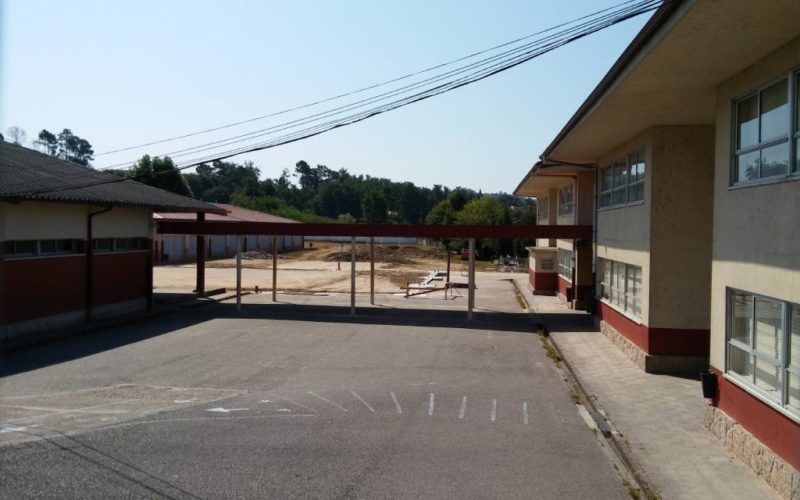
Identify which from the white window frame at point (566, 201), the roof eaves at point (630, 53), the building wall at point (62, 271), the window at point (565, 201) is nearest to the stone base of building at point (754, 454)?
the roof eaves at point (630, 53)

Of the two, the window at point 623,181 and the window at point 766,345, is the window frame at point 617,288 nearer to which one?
the window at point 623,181

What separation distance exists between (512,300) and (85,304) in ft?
58.0

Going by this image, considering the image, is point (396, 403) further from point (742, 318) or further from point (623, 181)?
point (623, 181)

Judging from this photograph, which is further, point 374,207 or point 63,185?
point 374,207

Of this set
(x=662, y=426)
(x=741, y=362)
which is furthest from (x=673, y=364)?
(x=741, y=362)

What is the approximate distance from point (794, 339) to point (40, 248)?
18.1 metres

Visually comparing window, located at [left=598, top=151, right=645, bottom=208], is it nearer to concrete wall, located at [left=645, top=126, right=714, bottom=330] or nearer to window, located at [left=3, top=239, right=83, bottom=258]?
concrete wall, located at [left=645, top=126, right=714, bottom=330]

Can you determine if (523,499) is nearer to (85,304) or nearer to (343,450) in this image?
(343,450)

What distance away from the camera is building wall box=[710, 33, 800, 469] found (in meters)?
7.39

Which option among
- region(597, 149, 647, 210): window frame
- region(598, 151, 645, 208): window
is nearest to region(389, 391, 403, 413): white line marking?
region(597, 149, 647, 210): window frame

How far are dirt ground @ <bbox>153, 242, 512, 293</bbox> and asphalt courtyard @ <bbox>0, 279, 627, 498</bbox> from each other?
17.8 meters

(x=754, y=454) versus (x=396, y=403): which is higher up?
(x=754, y=454)

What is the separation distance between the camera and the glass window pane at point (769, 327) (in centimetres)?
798

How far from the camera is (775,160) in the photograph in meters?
8.20
